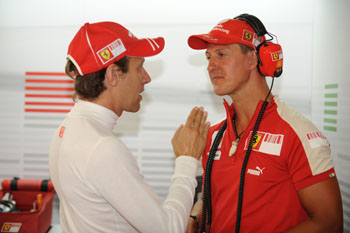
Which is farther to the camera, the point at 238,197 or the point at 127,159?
the point at 238,197

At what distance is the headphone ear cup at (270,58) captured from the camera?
1.59 meters

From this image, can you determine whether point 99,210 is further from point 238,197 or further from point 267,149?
point 267,149

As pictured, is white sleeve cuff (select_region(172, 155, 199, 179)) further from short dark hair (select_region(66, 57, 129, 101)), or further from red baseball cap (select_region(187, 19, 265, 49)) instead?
red baseball cap (select_region(187, 19, 265, 49))

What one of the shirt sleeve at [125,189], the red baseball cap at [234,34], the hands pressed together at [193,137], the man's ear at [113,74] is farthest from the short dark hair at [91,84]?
the red baseball cap at [234,34]

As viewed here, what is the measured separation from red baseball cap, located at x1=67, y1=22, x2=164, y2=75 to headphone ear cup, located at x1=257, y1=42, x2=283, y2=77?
0.64 meters

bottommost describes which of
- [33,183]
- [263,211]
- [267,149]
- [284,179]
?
[33,183]

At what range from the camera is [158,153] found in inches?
119

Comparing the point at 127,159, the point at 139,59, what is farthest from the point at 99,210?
the point at 139,59

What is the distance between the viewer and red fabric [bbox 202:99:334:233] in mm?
1420

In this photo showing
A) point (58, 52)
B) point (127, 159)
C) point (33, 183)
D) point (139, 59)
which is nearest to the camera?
point (127, 159)

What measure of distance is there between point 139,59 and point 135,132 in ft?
5.52

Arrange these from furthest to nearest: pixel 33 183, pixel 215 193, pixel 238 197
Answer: pixel 33 183 → pixel 215 193 → pixel 238 197

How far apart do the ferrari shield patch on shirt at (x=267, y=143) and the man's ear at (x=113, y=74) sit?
675 millimetres

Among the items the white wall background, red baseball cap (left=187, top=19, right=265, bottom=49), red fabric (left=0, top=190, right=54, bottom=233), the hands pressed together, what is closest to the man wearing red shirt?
red baseball cap (left=187, top=19, right=265, bottom=49)
